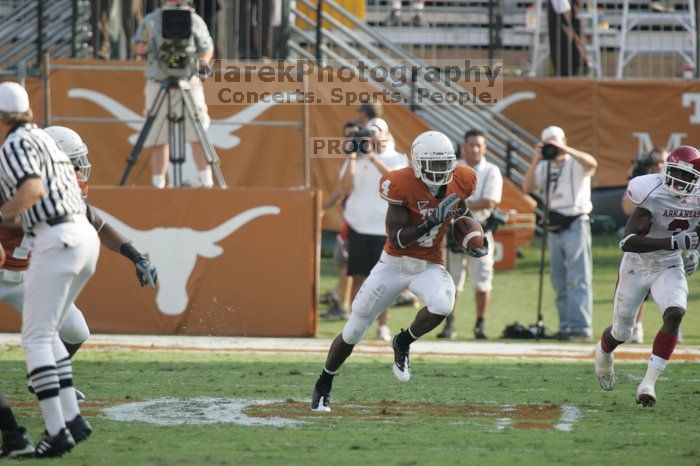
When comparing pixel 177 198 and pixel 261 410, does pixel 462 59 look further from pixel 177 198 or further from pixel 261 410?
pixel 261 410

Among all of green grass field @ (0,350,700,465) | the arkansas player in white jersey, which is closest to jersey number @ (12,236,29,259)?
green grass field @ (0,350,700,465)

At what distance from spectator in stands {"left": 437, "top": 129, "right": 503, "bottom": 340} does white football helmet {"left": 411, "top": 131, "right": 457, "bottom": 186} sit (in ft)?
12.7

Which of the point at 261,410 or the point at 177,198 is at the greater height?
the point at 177,198

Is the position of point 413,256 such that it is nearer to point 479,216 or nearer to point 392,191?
point 392,191

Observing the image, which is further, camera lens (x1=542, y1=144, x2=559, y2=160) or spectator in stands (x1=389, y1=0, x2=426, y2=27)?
spectator in stands (x1=389, y1=0, x2=426, y2=27)

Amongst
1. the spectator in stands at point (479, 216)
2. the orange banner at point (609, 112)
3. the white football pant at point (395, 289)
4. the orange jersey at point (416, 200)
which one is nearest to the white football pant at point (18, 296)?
the white football pant at point (395, 289)

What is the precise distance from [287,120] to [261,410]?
292 inches

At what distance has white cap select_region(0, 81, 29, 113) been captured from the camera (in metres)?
5.99

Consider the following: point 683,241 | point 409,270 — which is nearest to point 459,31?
point 683,241

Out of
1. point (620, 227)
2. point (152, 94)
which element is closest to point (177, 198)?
point (152, 94)

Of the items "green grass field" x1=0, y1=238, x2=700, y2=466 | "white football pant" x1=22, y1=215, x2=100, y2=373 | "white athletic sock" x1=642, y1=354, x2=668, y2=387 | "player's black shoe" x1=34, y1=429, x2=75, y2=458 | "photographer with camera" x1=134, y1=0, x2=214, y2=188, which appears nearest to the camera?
"player's black shoe" x1=34, y1=429, x2=75, y2=458

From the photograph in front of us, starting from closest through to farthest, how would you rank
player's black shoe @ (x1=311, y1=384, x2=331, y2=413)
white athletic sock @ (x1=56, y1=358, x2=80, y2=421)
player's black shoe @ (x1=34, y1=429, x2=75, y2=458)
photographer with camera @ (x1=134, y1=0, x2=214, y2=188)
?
player's black shoe @ (x1=34, y1=429, x2=75, y2=458), white athletic sock @ (x1=56, y1=358, x2=80, y2=421), player's black shoe @ (x1=311, y1=384, x2=331, y2=413), photographer with camera @ (x1=134, y1=0, x2=214, y2=188)

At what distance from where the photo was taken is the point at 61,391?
611 centimetres

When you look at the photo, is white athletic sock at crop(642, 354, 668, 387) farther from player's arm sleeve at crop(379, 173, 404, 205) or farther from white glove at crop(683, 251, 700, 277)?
player's arm sleeve at crop(379, 173, 404, 205)
